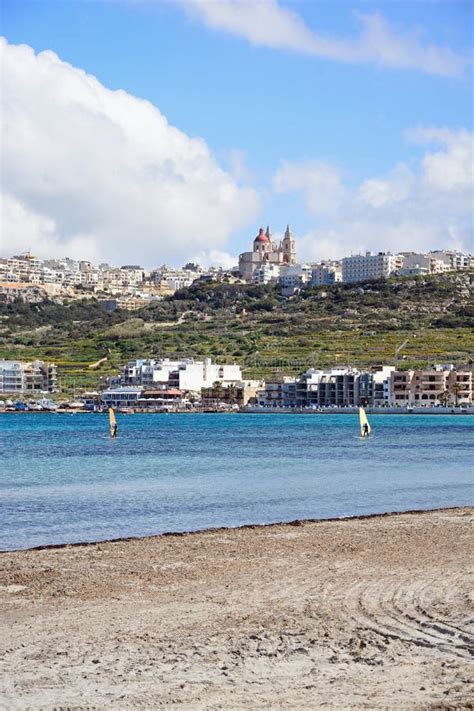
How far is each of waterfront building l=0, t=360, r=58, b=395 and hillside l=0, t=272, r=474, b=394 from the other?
3.43 metres

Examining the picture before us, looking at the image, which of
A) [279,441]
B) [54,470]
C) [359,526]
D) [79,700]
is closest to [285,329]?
[279,441]

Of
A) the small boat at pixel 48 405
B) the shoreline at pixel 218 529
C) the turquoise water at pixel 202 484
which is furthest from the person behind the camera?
the small boat at pixel 48 405

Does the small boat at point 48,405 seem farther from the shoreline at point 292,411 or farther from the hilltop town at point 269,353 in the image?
the hilltop town at point 269,353

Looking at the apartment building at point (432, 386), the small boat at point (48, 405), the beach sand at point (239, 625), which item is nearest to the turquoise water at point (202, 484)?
the beach sand at point (239, 625)

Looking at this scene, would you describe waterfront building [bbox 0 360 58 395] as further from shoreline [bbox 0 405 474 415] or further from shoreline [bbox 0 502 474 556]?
shoreline [bbox 0 502 474 556]

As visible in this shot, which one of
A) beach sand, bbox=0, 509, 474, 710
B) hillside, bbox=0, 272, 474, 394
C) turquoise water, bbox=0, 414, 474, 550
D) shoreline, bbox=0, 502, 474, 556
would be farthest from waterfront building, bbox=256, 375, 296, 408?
beach sand, bbox=0, 509, 474, 710

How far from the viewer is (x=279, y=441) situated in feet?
193

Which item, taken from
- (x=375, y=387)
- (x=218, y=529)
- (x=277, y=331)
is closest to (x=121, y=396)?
(x=375, y=387)

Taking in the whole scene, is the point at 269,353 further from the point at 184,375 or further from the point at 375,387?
the point at 375,387

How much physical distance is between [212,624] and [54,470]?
25018 mm

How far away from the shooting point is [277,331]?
160 m

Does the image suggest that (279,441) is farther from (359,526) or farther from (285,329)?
(285,329)

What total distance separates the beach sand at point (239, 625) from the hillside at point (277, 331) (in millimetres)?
119213

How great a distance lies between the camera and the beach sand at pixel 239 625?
852 cm
